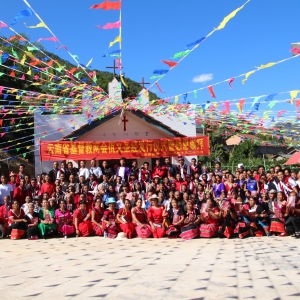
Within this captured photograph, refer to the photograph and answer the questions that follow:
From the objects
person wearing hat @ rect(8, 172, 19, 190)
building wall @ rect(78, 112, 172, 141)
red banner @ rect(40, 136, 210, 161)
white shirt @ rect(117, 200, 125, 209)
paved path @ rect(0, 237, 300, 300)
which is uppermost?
building wall @ rect(78, 112, 172, 141)

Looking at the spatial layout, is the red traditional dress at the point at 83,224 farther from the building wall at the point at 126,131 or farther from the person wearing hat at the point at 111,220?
the building wall at the point at 126,131

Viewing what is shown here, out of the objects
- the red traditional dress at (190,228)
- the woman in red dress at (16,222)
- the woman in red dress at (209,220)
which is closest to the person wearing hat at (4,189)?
the woman in red dress at (16,222)

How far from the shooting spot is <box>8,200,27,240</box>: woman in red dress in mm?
8359

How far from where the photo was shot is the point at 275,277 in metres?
4.25

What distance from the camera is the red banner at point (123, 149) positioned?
12.1 m

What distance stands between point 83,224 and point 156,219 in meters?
1.75

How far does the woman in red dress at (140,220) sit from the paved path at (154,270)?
2.53 ft

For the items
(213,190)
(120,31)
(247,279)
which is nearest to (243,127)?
(213,190)

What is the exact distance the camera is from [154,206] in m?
8.42

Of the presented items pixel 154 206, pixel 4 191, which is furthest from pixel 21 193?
pixel 154 206

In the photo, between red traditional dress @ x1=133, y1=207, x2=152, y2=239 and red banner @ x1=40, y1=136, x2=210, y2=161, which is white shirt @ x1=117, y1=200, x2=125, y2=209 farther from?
red banner @ x1=40, y1=136, x2=210, y2=161

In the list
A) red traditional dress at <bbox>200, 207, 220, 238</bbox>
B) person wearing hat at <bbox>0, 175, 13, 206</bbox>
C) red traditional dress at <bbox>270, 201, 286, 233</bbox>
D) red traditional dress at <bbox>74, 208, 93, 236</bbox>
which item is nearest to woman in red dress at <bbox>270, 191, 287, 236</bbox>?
red traditional dress at <bbox>270, 201, 286, 233</bbox>

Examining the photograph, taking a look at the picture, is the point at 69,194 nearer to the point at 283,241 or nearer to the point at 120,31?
the point at 120,31

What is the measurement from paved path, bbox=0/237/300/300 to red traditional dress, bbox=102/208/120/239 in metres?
0.90
